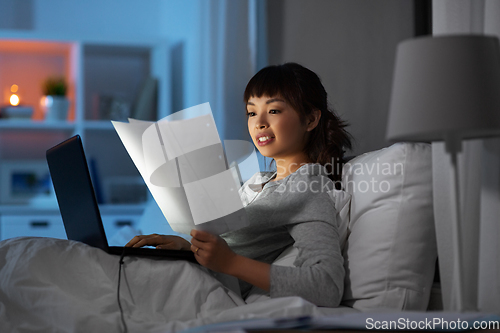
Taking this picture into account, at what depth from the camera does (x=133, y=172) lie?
3.26m

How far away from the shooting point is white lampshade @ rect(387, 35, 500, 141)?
757 millimetres

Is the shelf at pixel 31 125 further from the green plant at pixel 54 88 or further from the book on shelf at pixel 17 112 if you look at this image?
the green plant at pixel 54 88

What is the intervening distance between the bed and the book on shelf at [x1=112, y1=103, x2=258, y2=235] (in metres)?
0.14

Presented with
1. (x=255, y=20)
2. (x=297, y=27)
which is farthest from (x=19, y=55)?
(x=297, y=27)

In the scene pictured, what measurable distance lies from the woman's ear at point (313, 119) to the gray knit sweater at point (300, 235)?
0.16 m

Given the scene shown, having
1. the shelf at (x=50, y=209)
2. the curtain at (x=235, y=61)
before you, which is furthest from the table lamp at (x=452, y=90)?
the shelf at (x=50, y=209)

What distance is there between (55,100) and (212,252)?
228cm

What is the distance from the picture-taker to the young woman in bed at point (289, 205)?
995 millimetres

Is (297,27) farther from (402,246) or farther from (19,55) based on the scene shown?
(19,55)

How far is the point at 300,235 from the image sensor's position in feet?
3.57

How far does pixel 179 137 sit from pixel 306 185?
37cm

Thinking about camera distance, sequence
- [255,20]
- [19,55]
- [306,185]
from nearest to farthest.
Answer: [306,185], [255,20], [19,55]

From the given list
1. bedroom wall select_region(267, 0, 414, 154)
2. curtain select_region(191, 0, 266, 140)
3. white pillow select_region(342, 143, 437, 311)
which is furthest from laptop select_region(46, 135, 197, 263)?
curtain select_region(191, 0, 266, 140)

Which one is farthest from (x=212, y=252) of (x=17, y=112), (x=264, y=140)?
(x=17, y=112)
